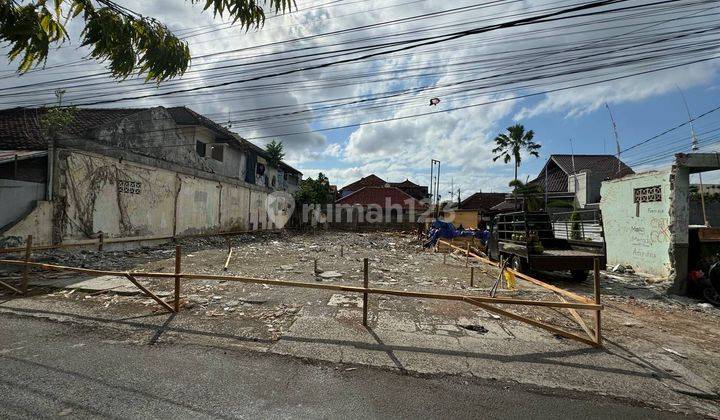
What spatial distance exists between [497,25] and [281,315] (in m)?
5.67

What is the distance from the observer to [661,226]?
827 cm

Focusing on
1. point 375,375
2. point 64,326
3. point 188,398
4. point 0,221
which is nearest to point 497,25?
point 375,375

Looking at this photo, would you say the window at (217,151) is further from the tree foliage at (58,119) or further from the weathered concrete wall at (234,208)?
the tree foliage at (58,119)

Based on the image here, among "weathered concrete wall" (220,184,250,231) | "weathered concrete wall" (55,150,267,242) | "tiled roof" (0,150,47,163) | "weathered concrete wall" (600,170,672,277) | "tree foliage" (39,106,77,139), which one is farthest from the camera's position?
"weathered concrete wall" (220,184,250,231)

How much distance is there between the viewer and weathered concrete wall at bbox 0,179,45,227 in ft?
30.3

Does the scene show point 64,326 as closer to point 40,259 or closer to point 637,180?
point 40,259

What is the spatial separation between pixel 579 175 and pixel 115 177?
25157 millimetres

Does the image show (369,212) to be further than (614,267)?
Yes

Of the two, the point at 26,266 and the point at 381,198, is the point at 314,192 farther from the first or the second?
the point at 26,266

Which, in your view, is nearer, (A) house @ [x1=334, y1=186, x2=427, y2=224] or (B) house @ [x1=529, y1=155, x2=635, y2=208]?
(B) house @ [x1=529, y1=155, x2=635, y2=208]

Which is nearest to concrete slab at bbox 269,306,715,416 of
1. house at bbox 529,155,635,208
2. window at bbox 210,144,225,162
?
window at bbox 210,144,225,162

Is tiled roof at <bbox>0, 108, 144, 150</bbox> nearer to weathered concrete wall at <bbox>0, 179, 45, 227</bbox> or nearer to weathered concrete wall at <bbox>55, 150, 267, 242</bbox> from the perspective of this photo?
weathered concrete wall at <bbox>55, 150, 267, 242</bbox>

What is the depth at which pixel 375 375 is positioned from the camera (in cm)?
346

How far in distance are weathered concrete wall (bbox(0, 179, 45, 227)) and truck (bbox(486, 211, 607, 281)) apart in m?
13.0
